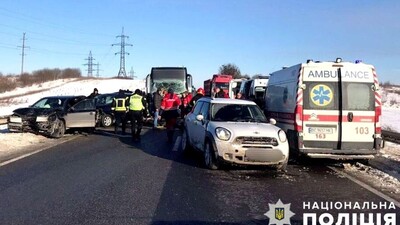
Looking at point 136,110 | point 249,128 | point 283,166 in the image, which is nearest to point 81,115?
point 136,110

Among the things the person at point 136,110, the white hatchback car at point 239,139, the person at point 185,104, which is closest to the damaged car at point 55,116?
the person at point 136,110

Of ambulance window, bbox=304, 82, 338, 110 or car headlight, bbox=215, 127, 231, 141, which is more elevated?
ambulance window, bbox=304, 82, 338, 110

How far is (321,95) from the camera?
10445 mm

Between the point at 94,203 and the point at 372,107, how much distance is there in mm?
6775

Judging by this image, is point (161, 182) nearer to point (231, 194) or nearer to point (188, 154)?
point (231, 194)

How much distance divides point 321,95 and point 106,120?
13268mm

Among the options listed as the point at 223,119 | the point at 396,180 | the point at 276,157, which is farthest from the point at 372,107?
the point at 223,119

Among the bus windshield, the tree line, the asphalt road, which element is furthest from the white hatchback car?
the tree line

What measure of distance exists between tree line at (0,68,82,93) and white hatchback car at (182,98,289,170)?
77.2 metres

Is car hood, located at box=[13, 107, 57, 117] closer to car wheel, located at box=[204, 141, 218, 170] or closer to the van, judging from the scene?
car wheel, located at box=[204, 141, 218, 170]

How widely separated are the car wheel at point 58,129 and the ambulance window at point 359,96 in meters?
10.2

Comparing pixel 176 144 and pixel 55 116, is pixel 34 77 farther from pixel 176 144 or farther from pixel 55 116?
pixel 176 144

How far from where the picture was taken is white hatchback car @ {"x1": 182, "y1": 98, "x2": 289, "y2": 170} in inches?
372

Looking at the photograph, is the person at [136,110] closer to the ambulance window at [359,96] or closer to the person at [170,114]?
the person at [170,114]
